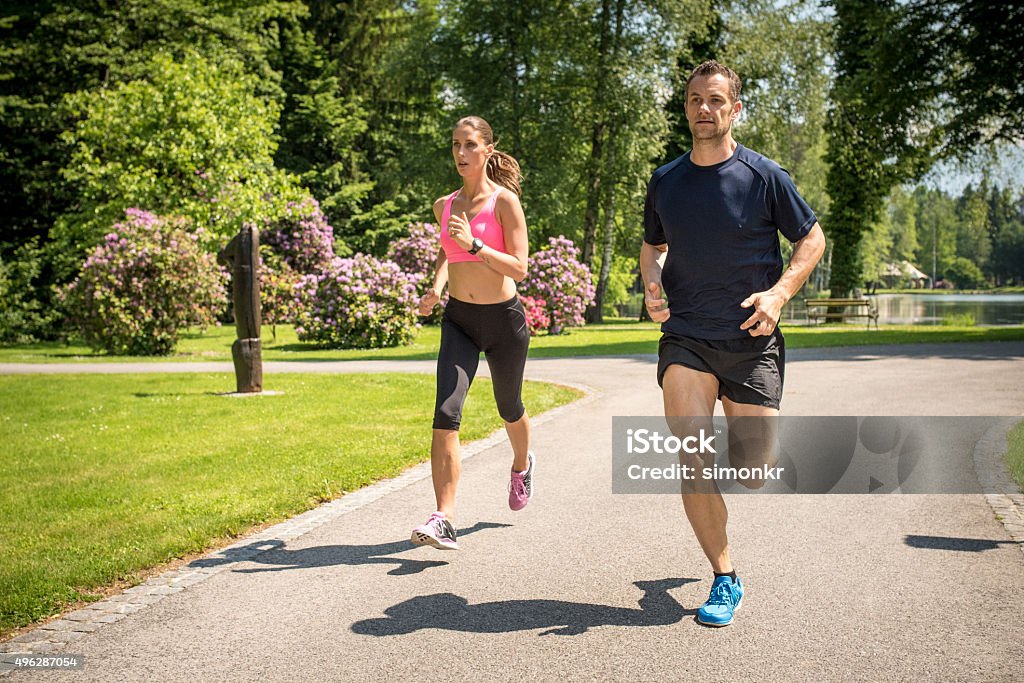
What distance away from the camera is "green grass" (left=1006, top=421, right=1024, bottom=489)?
23.0 ft

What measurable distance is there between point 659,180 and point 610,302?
5020cm

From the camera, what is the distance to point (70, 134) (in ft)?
102

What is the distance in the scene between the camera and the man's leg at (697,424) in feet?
13.4

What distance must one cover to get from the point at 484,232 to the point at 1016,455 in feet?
16.5

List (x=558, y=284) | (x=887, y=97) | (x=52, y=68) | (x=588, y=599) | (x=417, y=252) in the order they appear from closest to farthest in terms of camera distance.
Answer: (x=588, y=599) → (x=887, y=97) → (x=558, y=284) → (x=417, y=252) → (x=52, y=68)

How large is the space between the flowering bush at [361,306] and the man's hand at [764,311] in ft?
64.9

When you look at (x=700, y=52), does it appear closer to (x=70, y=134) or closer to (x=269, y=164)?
(x=269, y=164)

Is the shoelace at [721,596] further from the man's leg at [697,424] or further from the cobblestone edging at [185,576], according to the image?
the cobblestone edging at [185,576]

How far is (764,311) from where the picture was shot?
3879mm

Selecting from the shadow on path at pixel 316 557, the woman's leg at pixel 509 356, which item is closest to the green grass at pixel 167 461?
the shadow on path at pixel 316 557

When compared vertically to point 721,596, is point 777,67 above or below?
above

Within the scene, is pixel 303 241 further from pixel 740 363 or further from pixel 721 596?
pixel 721 596

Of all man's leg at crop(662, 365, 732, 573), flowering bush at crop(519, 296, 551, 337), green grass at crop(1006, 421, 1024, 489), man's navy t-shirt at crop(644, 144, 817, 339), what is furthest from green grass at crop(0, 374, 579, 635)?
flowering bush at crop(519, 296, 551, 337)

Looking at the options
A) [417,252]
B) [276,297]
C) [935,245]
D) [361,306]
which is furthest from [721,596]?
[935,245]
